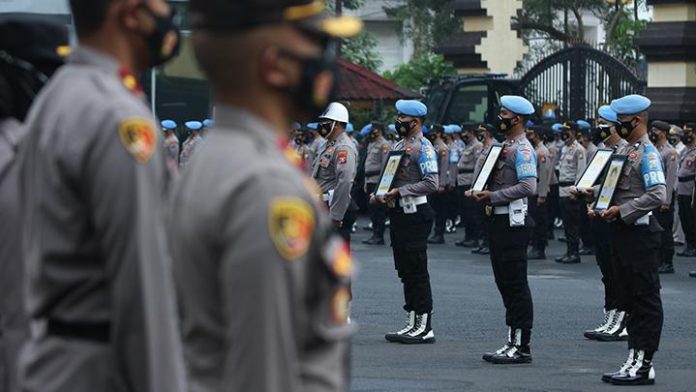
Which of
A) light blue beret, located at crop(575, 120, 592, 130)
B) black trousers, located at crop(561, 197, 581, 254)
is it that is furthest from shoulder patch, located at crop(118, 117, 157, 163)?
light blue beret, located at crop(575, 120, 592, 130)

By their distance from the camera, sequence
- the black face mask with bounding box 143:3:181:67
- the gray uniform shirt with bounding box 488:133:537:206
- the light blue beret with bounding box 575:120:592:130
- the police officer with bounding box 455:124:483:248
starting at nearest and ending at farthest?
1. the black face mask with bounding box 143:3:181:67
2. the gray uniform shirt with bounding box 488:133:537:206
3. the police officer with bounding box 455:124:483:248
4. the light blue beret with bounding box 575:120:592:130

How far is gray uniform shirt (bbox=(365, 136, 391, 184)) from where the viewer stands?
26.7 meters

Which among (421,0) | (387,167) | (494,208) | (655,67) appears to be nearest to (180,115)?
(655,67)

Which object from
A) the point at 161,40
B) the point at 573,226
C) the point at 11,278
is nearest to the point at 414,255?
the point at 11,278

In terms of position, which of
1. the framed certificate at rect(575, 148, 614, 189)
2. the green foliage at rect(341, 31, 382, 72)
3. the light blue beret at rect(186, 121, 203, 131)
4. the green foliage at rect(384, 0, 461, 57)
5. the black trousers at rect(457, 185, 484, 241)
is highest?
the green foliage at rect(384, 0, 461, 57)

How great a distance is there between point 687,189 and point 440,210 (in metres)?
5.09

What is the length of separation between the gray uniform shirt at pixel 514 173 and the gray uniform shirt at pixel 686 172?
11.8 meters

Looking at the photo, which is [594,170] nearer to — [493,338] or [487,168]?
[487,168]

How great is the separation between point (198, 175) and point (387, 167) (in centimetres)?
1126

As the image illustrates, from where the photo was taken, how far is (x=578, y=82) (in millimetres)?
31250

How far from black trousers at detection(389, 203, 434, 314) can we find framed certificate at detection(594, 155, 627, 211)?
222 centimetres

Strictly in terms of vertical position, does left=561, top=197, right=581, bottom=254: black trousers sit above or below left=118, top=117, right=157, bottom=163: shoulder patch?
below

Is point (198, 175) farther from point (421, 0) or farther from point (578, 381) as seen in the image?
point (421, 0)

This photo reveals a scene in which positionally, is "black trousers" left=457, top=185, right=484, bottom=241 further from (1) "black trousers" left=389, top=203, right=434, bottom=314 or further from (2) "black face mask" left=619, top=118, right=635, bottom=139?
(2) "black face mask" left=619, top=118, right=635, bottom=139
